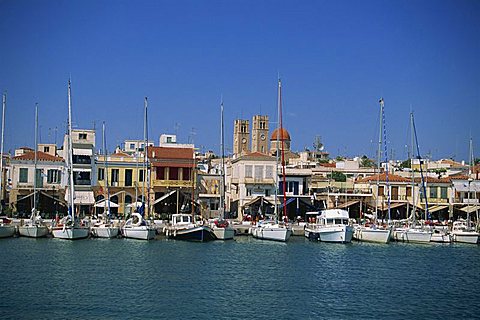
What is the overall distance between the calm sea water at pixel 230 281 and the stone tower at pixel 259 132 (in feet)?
286

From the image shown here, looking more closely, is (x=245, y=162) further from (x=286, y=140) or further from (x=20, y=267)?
(x=286, y=140)

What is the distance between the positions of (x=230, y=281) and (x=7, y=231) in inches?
1053

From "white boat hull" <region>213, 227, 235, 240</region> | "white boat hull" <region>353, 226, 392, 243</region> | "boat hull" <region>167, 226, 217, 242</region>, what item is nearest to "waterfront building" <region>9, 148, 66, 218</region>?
"boat hull" <region>167, 226, 217, 242</region>

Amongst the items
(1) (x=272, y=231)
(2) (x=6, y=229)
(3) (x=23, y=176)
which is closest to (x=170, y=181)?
(3) (x=23, y=176)

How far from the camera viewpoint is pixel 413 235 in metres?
60.6

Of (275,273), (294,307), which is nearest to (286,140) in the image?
(275,273)

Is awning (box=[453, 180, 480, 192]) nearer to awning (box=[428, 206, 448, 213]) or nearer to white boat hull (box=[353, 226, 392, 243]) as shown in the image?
awning (box=[428, 206, 448, 213])

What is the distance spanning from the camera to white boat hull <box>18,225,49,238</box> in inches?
2222

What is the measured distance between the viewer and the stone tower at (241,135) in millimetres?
143375

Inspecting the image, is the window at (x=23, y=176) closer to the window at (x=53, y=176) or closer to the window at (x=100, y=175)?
the window at (x=53, y=176)

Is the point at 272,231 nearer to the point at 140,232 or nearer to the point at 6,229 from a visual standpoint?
the point at 140,232

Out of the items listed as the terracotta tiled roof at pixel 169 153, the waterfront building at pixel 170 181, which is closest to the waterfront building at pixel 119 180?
the waterfront building at pixel 170 181

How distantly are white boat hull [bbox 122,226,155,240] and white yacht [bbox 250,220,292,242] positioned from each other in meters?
9.65

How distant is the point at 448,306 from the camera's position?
1293 inches
